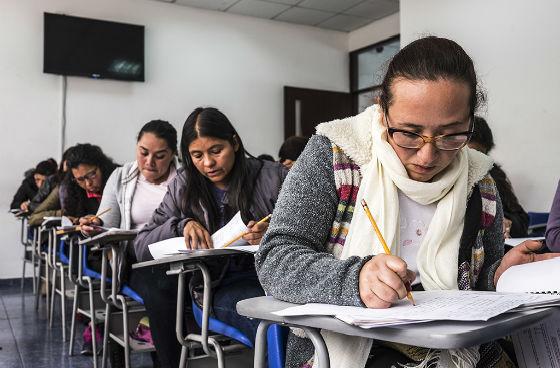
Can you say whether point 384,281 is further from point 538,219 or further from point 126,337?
point 538,219

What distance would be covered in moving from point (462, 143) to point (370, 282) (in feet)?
1.15

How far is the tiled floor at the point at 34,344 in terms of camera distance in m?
3.07

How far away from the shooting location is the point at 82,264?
3152 mm

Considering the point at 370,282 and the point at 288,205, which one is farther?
the point at 288,205

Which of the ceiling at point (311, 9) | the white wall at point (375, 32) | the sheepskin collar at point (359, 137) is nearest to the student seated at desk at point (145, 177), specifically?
the sheepskin collar at point (359, 137)

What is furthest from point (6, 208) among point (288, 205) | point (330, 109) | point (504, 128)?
point (288, 205)

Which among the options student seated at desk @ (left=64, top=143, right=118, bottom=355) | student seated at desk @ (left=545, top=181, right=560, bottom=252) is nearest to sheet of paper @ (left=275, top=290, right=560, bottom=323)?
student seated at desk @ (left=545, top=181, right=560, bottom=252)

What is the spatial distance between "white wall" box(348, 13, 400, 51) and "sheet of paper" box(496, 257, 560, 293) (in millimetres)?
5948

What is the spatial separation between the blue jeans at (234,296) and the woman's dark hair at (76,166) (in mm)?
2116

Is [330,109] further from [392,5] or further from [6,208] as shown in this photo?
[6,208]

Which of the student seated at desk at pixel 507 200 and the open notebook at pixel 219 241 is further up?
the student seated at desk at pixel 507 200

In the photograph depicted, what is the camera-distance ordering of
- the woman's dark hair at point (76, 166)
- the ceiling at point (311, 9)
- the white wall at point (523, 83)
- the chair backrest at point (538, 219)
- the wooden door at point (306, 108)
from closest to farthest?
the chair backrest at point (538, 219), the woman's dark hair at point (76, 166), the white wall at point (523, 83), the ceiling at point (311, 9), the wooden door at point (306, 108)

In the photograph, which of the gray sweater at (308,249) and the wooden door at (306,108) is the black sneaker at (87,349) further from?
the wooden door at (306,108)

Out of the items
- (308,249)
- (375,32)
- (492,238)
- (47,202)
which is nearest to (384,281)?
(308,249)
